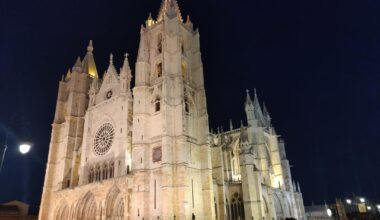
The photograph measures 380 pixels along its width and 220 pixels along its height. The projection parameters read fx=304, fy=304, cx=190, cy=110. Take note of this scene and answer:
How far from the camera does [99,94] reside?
37.8 metres

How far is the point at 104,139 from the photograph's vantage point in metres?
34.7

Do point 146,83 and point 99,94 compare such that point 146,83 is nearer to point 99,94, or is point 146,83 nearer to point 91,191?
point 99,94

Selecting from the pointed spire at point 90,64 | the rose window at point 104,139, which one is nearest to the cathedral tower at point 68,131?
the pointed spire at point 90,64

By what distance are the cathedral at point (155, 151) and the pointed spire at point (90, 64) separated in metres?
1.45

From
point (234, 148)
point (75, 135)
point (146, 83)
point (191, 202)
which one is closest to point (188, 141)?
point (191, 202)

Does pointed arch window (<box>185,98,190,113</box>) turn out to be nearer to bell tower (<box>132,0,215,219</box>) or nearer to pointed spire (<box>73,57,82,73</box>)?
bell tower (<box>132,0,215,219</box>)

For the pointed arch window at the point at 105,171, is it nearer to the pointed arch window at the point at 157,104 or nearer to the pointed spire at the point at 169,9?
the pointed arch window at the point at 157,104

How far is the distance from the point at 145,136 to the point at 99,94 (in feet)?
38.5

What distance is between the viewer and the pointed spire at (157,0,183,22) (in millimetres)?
34812

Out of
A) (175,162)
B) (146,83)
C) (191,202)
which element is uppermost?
(146,83)

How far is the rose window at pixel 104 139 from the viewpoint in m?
34.0

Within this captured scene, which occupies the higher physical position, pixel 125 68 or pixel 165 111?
pixel 125 68

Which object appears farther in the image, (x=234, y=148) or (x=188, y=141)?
(x=234, y=148)

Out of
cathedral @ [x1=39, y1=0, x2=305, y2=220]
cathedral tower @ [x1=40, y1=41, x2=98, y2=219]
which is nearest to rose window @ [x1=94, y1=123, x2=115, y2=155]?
cathedral @ [x1=39, y1=0, x2=305, y2=220]
